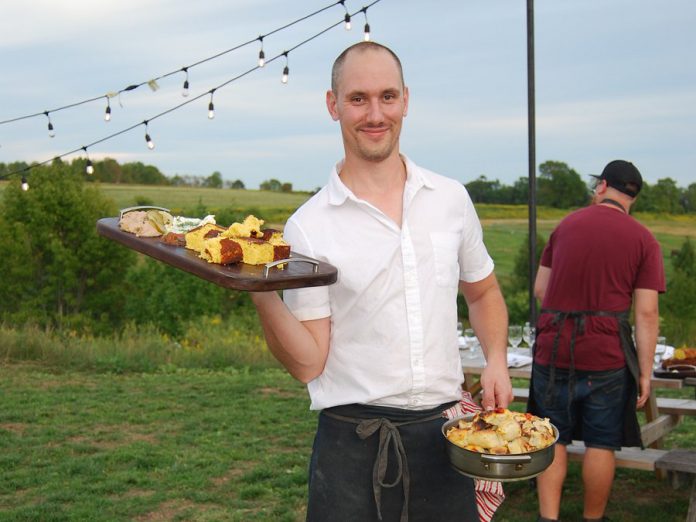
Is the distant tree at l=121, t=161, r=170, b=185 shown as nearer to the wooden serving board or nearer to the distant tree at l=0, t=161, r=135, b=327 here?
the distant tree at l=0, t=161, r=135, b=327

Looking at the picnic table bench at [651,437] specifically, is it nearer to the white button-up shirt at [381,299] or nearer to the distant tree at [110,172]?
the white button-up shirt at [381,299]

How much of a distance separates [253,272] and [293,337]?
0.94 ft

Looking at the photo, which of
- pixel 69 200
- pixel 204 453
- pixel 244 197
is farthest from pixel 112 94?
pixel 244 197

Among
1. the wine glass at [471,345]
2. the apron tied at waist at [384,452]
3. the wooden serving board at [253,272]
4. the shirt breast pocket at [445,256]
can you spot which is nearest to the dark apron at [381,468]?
the apron tied at waist at [384,452]

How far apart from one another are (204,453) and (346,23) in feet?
16.5

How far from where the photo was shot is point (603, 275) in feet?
16.1

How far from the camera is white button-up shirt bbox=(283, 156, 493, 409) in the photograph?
2.64m

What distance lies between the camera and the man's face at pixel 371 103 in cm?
265

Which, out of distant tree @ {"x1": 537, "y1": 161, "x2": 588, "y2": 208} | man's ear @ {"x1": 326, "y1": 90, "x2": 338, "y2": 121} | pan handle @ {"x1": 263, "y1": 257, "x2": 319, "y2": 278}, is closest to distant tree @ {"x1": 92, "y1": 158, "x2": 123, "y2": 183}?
distant tree @ {"x1": 537, "y1": 161, "x2": 588, "y2": 208}

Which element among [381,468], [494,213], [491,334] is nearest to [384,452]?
[381,468]

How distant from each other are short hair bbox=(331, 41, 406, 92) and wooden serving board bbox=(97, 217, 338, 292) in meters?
0.59

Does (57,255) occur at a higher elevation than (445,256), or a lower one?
lower

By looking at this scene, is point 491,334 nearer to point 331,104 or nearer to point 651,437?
point 331,104

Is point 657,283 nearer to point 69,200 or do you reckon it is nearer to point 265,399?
point 265,399
